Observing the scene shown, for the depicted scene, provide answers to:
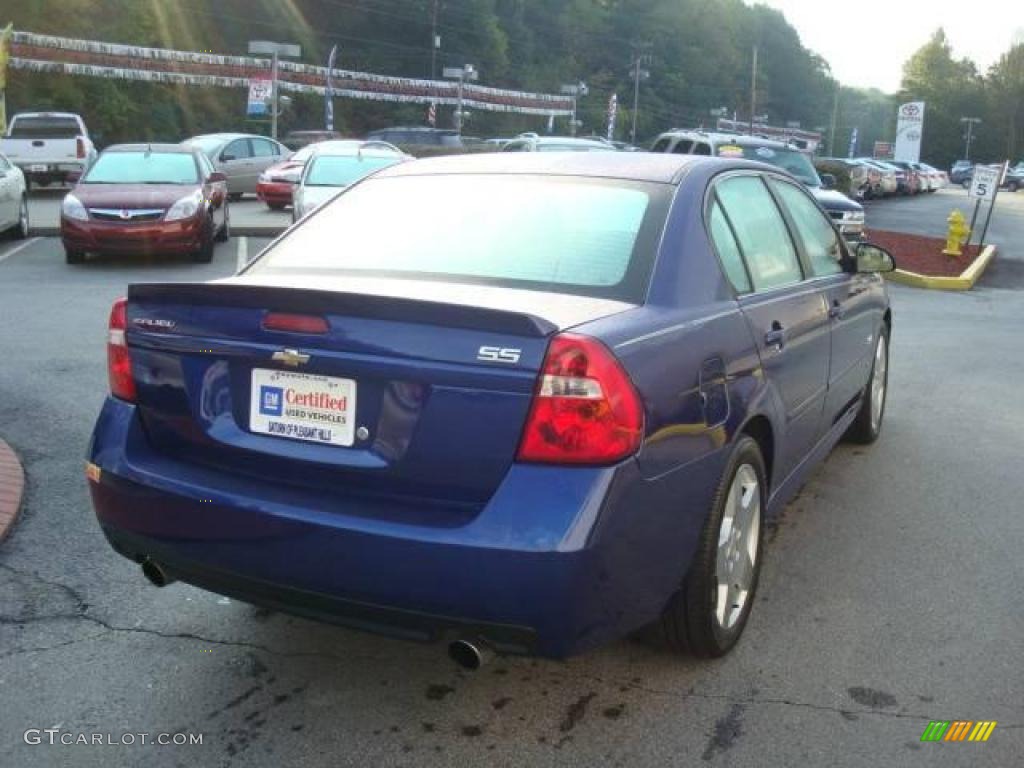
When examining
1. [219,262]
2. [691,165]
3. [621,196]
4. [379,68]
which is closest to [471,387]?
[621,196]

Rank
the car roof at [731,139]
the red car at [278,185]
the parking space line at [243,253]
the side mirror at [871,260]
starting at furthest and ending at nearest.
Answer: the red car at [278,185] < the car roof at [731,139] < the parking space line at [243,253] < the side mirror at [871,260]

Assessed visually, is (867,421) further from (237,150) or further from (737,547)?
(237,150)

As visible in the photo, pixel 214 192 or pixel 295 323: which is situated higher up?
pixel 295 323

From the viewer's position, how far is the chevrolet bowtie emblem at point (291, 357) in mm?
2898

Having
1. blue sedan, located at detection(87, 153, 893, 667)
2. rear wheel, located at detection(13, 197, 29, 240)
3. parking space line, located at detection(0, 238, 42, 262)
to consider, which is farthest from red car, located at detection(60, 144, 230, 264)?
blue sedan, located at detection(87, 153, 893, 667)

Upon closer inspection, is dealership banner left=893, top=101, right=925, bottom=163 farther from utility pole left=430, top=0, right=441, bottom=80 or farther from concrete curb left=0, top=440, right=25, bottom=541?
concrete curb left=0, top=440, right=25, bottom=541

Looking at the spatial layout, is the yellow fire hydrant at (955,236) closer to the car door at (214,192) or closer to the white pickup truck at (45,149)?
the car door at (214,192)

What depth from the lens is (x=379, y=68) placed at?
78.9 meters

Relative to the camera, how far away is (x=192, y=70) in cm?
4544

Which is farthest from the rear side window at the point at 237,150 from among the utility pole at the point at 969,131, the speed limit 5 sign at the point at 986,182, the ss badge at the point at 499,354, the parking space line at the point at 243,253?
the utility pole at the point at 969,131

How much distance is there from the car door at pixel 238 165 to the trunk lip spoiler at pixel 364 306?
2150 centimetres

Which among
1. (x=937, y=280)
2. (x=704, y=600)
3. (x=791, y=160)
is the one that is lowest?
(x=937, y=280)

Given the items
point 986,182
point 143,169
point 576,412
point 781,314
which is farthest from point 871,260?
point 986,182

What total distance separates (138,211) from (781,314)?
424 inches
